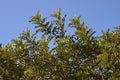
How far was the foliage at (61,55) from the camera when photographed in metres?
20.3

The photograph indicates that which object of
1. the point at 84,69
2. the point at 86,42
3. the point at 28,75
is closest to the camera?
the point at 28,75

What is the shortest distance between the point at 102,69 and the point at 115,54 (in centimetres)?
152

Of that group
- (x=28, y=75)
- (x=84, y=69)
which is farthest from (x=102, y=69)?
(x=28, y=75)

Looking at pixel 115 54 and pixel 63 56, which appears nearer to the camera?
pixel 115 54

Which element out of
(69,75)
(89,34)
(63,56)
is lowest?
(69,75)

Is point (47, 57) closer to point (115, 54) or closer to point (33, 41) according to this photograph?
point (33, 41)

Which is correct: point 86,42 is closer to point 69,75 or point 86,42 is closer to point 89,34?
point 89,34

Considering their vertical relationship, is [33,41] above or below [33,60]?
above

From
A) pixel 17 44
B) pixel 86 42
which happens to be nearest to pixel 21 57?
pixel 17 44

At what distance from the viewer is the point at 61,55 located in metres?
21.8

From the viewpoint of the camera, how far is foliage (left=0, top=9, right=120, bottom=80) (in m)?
20.3

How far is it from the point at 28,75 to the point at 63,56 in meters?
3.02

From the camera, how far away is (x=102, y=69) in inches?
833

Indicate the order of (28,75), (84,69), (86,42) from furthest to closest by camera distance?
(86,42), (84,69), (28,75)
